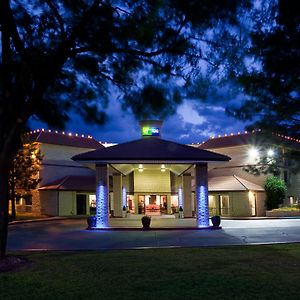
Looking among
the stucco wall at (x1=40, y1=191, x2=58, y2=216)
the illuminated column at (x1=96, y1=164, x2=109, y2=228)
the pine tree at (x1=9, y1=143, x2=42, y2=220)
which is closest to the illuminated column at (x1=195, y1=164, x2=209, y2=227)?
the illuminated column at (x1=96, y1=164, x2=109, y2=228)

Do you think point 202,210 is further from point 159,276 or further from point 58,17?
point 58,17

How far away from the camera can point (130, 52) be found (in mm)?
12227

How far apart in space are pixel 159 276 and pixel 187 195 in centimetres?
2904

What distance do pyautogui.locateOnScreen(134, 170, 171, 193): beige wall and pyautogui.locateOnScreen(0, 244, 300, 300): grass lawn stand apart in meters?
29.4

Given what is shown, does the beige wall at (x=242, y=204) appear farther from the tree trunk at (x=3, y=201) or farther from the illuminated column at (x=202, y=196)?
the tree trunk at (x=3, y=201)

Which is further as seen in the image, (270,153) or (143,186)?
(143,186)

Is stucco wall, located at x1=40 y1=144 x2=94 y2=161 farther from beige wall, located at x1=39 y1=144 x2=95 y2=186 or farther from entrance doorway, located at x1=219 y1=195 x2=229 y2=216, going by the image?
entrance doorway, located at x1=219 y1=195 x2=229 y2=216

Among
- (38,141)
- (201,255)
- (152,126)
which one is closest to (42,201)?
(38,141)

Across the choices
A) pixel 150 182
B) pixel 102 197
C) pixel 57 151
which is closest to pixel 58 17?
pixel 102 197

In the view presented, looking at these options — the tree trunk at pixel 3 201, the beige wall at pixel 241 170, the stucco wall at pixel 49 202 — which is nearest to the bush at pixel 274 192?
the beige wall at pixel 241 170

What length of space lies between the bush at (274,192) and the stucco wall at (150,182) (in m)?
9.04

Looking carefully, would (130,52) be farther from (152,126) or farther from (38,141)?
(38,141)

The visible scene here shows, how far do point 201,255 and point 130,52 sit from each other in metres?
6.21

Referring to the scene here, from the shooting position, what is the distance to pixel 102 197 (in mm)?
27094
